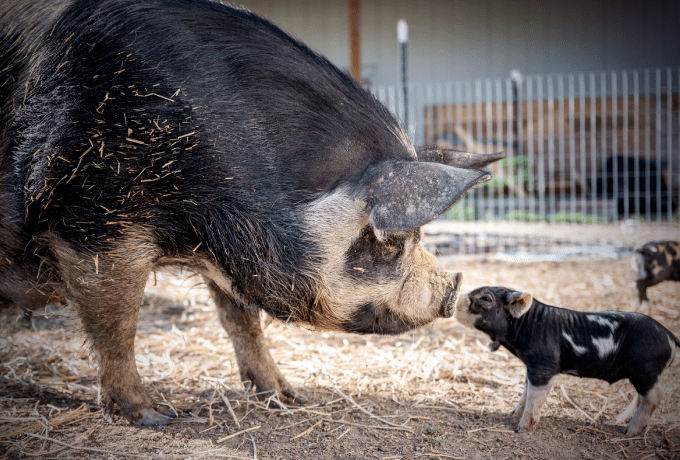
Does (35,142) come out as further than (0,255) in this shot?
No

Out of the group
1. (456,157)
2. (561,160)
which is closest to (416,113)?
(561,160)

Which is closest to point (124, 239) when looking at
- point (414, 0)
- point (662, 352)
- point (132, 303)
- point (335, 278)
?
point (132, 303)

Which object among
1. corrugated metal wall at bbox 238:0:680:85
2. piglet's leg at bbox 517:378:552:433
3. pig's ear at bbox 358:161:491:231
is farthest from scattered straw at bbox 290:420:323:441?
corrugated metal wall at bbox 238:0:680:85

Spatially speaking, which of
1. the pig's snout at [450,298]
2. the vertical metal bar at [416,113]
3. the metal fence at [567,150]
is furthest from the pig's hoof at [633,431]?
the vertical metal bar at [416,113]

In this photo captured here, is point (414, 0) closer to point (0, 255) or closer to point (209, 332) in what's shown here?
point (209, 332)

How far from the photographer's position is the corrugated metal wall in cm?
1345

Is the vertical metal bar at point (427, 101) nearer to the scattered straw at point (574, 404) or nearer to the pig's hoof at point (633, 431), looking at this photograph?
the scattered straw at point (574, 404)

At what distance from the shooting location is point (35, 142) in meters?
2.51

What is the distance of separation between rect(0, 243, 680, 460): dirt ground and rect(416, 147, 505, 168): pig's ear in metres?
1.28

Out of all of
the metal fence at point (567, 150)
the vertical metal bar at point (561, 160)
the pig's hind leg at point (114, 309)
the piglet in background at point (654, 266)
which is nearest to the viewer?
the pig's hind leg at point (114, 309)

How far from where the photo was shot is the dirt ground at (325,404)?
2.45 m

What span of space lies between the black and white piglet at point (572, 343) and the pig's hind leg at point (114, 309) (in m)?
1.63

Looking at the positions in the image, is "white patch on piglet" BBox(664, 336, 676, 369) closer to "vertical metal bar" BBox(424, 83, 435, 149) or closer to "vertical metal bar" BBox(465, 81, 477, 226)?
"vertical metal bar" BBox(465, 81, 477, 226)

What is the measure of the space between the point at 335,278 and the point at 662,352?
5.10 ft
